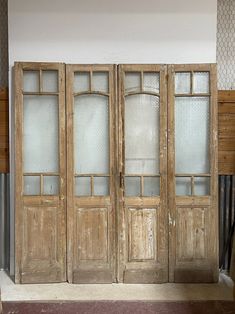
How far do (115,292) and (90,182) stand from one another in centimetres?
98

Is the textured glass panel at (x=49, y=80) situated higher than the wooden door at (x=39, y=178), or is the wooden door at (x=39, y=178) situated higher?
the textured glass panel at (x=49, y=80)

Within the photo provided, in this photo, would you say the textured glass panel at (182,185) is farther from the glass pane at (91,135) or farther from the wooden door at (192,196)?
the glass pane at (91,135)

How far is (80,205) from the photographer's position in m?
3.30

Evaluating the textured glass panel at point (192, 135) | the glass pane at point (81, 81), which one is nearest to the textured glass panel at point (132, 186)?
the textured glass panel at point (192, 135)

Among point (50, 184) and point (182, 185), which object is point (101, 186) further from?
point (182, 185)

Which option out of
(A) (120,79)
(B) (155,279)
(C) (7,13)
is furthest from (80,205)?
(C) (7,13)

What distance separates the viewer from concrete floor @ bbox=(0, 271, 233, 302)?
119 inches

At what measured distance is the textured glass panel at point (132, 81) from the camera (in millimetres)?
3305

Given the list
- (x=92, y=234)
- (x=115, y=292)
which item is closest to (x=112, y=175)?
(x=92, y=234)

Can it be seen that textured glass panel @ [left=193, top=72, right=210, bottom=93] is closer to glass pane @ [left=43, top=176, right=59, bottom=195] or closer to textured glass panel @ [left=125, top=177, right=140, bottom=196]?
textured glass panel @ [left=125, top=177, right=140, bottom=196]

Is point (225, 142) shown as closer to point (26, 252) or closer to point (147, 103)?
point (147, 103)

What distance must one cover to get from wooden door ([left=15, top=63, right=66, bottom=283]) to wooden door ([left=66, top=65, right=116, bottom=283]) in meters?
0.08

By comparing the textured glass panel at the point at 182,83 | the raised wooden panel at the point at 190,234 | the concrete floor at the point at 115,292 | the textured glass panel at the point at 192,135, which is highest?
the textured glass panel at the point at 182,83

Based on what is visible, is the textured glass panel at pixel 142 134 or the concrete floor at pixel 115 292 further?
the textured glass panel at pixel 142 134
